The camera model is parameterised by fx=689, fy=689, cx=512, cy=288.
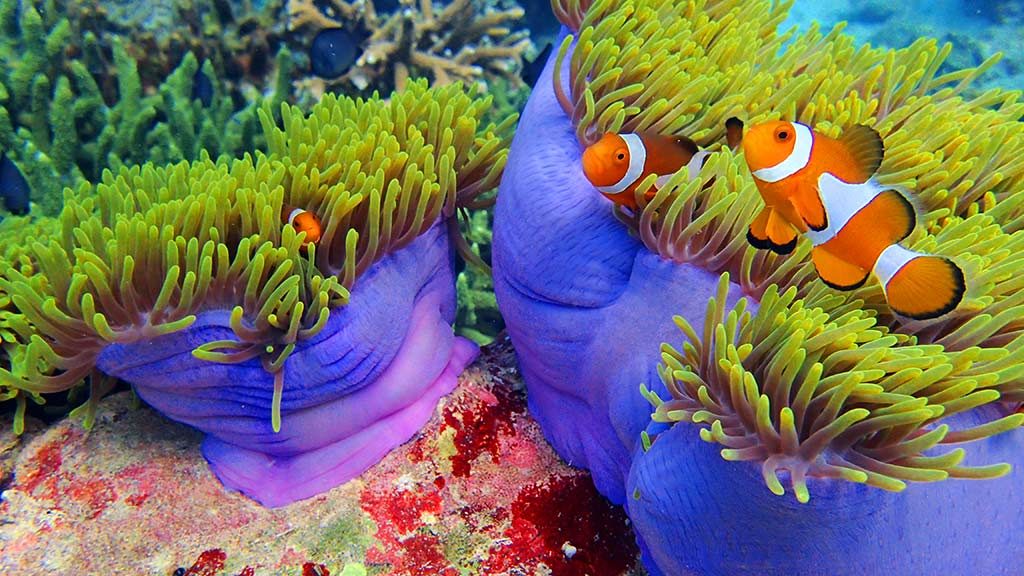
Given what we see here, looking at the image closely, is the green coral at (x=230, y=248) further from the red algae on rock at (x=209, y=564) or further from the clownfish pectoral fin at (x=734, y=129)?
the clownfish pectoral fin at (x=734, y=129)

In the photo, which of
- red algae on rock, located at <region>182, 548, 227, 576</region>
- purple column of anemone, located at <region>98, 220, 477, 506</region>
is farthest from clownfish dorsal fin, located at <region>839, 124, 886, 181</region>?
red algae on rock, located at <region>182, 548, 227, 576</region>

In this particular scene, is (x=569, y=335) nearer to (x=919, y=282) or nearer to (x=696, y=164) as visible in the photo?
(x=696, y=164)

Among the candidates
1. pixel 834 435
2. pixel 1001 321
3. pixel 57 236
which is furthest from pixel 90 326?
pixel 1001 321

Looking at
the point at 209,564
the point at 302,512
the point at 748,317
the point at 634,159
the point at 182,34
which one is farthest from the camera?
the point at 182,34

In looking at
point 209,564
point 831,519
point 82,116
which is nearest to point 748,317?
point 831,519

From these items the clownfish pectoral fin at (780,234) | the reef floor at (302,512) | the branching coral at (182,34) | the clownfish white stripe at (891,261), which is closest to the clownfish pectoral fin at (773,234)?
the clownfish pectoral fin at (780,234)

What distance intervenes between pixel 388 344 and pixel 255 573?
632 millimetres

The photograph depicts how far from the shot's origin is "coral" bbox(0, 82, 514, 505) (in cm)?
160

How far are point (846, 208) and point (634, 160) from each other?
1.69 feet

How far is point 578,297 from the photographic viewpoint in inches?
67.5

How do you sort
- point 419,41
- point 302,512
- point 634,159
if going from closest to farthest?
point 634,159 < point 302,512 < point 419,41

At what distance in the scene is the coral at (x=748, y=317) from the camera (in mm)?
1171

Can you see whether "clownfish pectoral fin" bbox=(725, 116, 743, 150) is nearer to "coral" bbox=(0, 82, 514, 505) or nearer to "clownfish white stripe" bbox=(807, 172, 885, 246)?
"clownfish white stripe" bbox=(807, 172, 885, 246)

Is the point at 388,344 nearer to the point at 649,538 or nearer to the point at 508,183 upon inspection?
the point at 508,183
